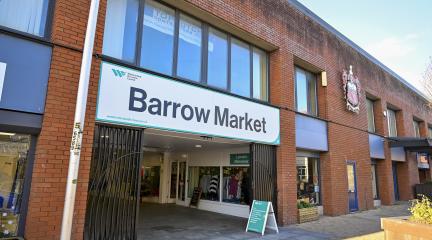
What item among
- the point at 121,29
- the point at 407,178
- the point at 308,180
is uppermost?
the point at 121,29

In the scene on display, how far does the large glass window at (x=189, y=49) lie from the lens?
8453 millimetres

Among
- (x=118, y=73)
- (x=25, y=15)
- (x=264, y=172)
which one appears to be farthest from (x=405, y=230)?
(x=25, y=15)

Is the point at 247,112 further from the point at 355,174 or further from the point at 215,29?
the point at 355,174

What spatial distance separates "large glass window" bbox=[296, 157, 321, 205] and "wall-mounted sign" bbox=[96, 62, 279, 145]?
111 inches

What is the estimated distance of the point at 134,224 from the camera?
6656 millimetres

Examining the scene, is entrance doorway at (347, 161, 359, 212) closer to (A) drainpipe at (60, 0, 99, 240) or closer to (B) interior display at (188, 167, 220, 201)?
(B) interior display at (188, 167, 220, 201)

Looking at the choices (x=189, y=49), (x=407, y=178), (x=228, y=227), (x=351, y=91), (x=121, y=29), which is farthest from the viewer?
(x=407, y=178)

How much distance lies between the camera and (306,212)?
1095 centimetres

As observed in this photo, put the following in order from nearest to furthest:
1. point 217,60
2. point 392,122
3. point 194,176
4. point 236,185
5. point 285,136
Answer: point 217,60 < point 285,136 < point 236,185 < point 194,176 < point 392,122

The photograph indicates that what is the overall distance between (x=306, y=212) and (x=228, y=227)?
301cm

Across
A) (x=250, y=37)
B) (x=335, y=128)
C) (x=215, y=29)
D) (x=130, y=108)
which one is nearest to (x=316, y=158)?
(x=335, y=128)

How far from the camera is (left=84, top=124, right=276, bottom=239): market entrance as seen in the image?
633cm

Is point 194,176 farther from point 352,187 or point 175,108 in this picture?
point 175,108

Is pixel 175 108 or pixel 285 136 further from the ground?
pixel 175 108
